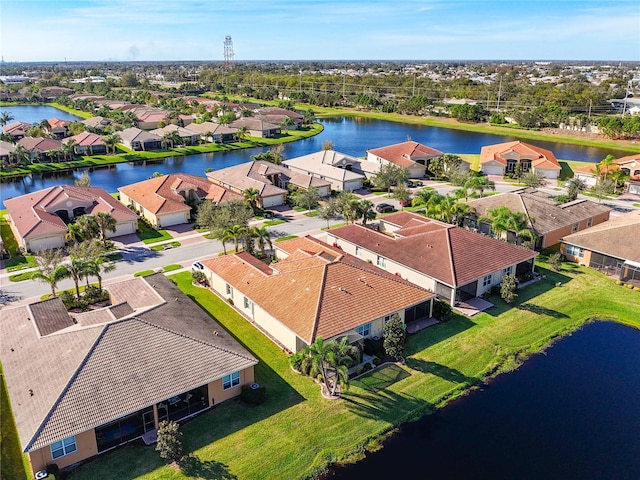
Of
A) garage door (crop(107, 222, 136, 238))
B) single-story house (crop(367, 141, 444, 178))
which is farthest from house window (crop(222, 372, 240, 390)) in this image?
single-story house (crop(367, 141, 444, 178))

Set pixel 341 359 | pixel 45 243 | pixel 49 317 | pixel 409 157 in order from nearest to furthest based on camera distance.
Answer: pixel 341 359 < pixel 49 317 < pixel 45 243 < pixel 409 157

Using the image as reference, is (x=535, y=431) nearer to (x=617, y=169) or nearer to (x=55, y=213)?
(x=55, y=213)

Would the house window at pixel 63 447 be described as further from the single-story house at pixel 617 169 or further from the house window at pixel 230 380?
the single-story house at pixel 617 169

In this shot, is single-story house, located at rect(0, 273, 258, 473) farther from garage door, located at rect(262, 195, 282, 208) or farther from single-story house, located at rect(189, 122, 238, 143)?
single-story house, located at rect(189, 122, 238, 143)

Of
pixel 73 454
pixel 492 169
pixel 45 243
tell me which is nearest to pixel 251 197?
pixel 45 243

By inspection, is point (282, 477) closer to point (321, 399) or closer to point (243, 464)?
point (243, 464)

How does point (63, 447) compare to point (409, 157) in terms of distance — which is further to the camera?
point (409, 157)

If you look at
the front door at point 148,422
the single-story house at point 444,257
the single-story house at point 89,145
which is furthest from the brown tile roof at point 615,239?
the single-story house at point 89,145
